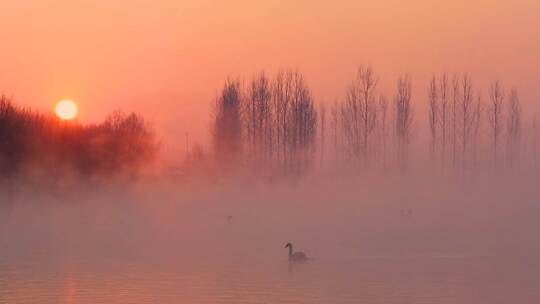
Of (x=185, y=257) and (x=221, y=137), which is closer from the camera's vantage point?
(x=185, y=257)

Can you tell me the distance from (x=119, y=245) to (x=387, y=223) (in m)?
16.0

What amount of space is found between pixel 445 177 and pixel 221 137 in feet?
52.7

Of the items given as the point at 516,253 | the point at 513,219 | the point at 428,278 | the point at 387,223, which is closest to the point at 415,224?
the point at 387,223

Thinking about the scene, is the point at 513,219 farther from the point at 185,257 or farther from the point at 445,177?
the point at 185,257

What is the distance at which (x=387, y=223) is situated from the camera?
46094 millimetres

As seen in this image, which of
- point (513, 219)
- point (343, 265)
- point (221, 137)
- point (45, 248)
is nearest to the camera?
point (343, 265)

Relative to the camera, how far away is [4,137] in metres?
41.4

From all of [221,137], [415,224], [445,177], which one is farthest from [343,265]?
[445,177]

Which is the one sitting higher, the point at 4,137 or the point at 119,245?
the point at 4,137

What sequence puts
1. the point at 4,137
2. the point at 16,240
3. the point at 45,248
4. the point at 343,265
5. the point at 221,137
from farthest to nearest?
the point at 221,137, the point at 4,137, the point at 16,240, the point at 45,248, the point at 343,265

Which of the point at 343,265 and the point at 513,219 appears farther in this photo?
the point at 513,219

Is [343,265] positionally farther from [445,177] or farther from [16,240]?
[445,177]

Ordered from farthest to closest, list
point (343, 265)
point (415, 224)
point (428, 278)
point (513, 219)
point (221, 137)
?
point (221, 137) → point (513, 219) → point (415, 224) → point (343, 265) → point (428, 278)

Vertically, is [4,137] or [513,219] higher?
[4,137]
